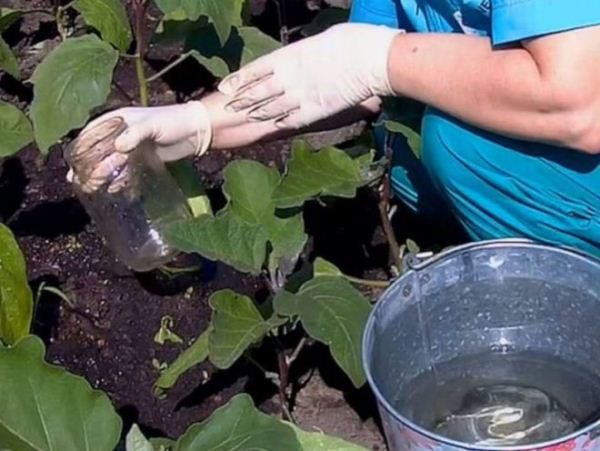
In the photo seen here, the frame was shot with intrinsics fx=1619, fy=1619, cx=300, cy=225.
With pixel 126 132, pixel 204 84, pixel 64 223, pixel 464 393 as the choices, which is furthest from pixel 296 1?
pixel 464 393

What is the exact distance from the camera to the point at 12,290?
1.98 m

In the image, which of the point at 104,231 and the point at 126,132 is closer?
the point at 126,132

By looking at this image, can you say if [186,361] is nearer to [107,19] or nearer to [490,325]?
[490,325]

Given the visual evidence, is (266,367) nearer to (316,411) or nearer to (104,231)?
(316,411)

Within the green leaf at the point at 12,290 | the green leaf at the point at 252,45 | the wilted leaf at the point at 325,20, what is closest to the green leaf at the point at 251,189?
the green leaf at the point at 12,290

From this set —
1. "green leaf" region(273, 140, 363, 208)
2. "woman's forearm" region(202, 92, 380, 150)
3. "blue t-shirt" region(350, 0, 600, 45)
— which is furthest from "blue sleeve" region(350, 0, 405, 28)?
"green leaf" region(273, 140, 363, 208)

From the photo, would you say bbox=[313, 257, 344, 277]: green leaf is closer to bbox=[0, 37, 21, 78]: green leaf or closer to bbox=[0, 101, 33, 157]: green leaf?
bbox=[0, 101, 33, 157]: green leaf

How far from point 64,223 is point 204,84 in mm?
376

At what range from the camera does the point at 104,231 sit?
2.35 meters

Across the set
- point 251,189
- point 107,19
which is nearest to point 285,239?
point 251,189

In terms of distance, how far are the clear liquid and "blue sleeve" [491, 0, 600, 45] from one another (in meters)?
0.47

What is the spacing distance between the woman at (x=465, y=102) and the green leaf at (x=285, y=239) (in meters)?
Answer: 0.19

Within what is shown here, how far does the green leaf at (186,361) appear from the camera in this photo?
206 centimetres

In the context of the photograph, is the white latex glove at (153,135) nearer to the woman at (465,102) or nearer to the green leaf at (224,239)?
the woman at (465,102)
